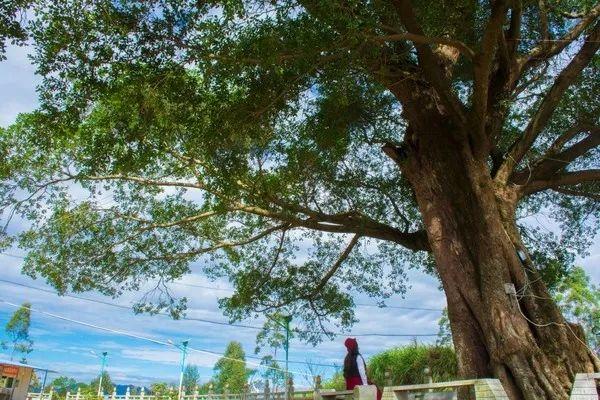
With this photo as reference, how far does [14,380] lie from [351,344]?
22.0 metres

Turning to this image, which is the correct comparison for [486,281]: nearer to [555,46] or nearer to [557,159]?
[557,159]

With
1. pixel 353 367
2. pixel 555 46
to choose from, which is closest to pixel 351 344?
pixel 353 367

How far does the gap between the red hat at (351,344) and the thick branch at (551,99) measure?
3473 millimetres

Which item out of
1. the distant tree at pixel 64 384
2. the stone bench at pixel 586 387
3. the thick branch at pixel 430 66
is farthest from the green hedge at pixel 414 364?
the distant tree at pixel 64 384

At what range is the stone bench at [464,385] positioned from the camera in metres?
4.73

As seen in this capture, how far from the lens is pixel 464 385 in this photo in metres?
5.04

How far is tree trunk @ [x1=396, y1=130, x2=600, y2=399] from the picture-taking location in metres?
6.80

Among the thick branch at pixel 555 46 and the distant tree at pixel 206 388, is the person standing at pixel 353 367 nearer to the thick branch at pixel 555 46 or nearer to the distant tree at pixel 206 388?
the thick branch at pixel 555 46

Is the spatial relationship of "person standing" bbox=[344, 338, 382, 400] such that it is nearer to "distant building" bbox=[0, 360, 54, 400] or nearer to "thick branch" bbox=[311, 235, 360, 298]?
"thick branch" bbox=[311, 235, 360, 298]

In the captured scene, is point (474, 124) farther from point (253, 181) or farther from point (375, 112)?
point (253, 181)

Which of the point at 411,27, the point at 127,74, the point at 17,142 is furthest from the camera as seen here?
the point at 17,142

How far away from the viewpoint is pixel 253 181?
33.5ft

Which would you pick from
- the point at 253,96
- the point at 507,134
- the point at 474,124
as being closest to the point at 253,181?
the point at 253,96

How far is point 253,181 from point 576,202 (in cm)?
754
